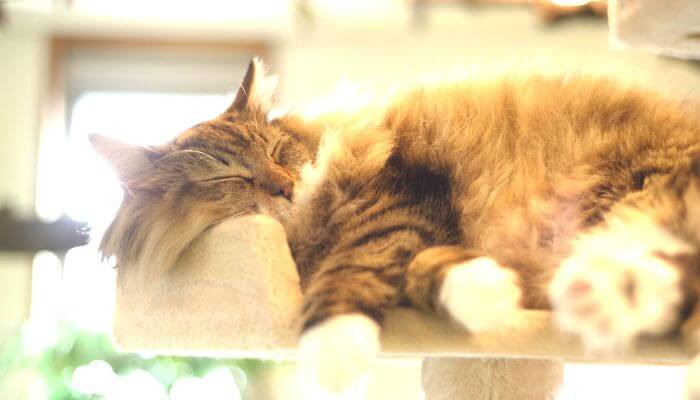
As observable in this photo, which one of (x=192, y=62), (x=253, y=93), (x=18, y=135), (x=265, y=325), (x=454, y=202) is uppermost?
(x=192, y=62)

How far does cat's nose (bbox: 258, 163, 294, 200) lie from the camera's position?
1.41 m

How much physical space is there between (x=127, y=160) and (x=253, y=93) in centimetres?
36

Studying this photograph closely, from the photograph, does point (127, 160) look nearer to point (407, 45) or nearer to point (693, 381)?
point (693, 381)

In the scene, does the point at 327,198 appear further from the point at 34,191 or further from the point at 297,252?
the point at 34,191

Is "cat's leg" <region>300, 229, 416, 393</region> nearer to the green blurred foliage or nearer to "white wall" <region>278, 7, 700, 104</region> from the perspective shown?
the green blurred foliage

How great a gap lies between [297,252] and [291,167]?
0.24 m

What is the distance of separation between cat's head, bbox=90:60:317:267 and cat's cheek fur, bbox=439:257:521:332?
469mm

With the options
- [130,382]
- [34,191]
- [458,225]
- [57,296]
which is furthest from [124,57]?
[458,225]

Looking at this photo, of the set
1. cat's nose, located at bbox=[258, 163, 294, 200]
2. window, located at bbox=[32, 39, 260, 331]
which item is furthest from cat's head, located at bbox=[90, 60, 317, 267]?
window, located at bbox=[32, 39, 260, 331]

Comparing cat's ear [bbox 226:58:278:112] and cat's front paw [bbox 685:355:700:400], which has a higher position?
cat's ear [bbox 226:58:278:112]

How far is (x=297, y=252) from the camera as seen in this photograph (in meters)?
1.33

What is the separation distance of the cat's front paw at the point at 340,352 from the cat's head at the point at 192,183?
41 cm

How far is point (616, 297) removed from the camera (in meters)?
0.87

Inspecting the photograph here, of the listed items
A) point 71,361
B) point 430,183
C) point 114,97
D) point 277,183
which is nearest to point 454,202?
point 430,183
